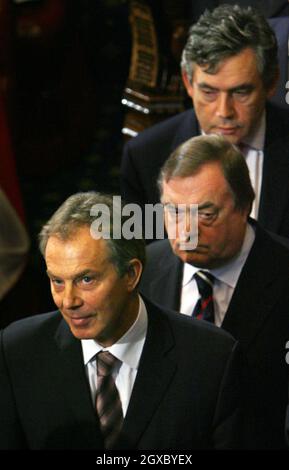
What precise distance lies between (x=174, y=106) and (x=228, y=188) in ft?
4.81

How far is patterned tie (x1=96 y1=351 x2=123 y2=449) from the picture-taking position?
3.16 metres

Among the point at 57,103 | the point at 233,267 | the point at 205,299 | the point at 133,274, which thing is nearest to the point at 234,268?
the point at 233,267

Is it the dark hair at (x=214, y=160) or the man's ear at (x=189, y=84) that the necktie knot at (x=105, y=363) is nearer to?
the dark hair at (x=214, y=160)

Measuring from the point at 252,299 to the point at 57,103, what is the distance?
2.15m

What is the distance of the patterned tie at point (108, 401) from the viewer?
10.4 feet

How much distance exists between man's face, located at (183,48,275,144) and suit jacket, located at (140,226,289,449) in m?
0.41

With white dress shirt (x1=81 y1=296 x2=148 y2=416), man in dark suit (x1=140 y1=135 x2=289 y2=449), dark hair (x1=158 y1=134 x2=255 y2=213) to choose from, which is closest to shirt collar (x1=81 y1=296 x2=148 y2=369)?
white dress shirt (x1=81 y1=296 x2=148 y2=416)

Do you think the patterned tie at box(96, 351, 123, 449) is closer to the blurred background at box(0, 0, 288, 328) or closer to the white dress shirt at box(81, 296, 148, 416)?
the white dress shirt at box(81, 296, 148, 416)

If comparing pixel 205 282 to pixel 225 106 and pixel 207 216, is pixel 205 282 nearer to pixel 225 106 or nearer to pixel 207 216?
pixel 207 216

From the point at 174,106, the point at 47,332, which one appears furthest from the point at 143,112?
the point at 47,332

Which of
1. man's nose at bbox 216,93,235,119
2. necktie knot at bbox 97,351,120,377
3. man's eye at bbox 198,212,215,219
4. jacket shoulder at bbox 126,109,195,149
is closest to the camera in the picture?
necktie knot at bbox 97,351,120,377

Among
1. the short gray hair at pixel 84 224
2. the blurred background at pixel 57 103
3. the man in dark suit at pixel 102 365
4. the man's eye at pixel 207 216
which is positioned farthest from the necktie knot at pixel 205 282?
the blurred background at pixel 57 103

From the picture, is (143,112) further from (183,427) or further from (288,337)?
(183,427)
